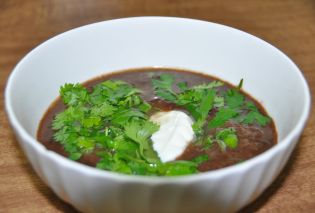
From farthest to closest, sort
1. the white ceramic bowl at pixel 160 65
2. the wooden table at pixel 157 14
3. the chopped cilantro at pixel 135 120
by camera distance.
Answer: the wooden table at pixel 157 14, the chopped cilantro at pixel 135 120, the white ceramic bowl at pixel 160 65

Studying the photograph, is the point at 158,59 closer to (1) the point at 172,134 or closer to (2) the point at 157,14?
(1) the point at 172,134

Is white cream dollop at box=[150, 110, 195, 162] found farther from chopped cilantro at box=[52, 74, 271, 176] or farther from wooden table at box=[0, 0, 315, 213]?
wooden table at box=[0, 0, 315, 213]

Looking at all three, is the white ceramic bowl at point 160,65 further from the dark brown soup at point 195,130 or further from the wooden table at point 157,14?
the wooden table at point 157,14

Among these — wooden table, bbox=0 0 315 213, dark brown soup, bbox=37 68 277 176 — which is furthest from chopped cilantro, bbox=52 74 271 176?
wooden table, bbox=0 0 315 213

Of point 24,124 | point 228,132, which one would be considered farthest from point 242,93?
point 24,124

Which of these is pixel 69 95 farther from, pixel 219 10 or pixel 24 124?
pixel 219 10

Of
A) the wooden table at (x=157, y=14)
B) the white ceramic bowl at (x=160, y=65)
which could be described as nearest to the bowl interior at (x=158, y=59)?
the white ceramic bowl at (x=160, y=65)
